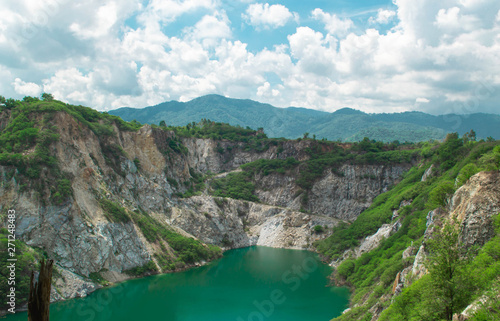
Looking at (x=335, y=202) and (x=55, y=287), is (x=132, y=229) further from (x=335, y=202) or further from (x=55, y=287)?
(x=335, y=202)

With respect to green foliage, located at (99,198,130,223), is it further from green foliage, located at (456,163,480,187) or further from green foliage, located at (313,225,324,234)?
green foliage, located at (456,163,480,187)

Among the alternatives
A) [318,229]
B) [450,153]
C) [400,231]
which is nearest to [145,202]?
[318,229]

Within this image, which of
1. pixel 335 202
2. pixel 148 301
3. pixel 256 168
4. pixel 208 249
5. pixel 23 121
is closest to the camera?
pixel 148 301

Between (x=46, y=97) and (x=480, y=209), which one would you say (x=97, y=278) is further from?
(x=480, y=209)

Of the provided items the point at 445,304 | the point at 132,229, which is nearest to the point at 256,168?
the point at 132,229

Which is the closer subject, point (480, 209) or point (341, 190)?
point (480, 209)

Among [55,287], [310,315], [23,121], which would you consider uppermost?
[23,121]
